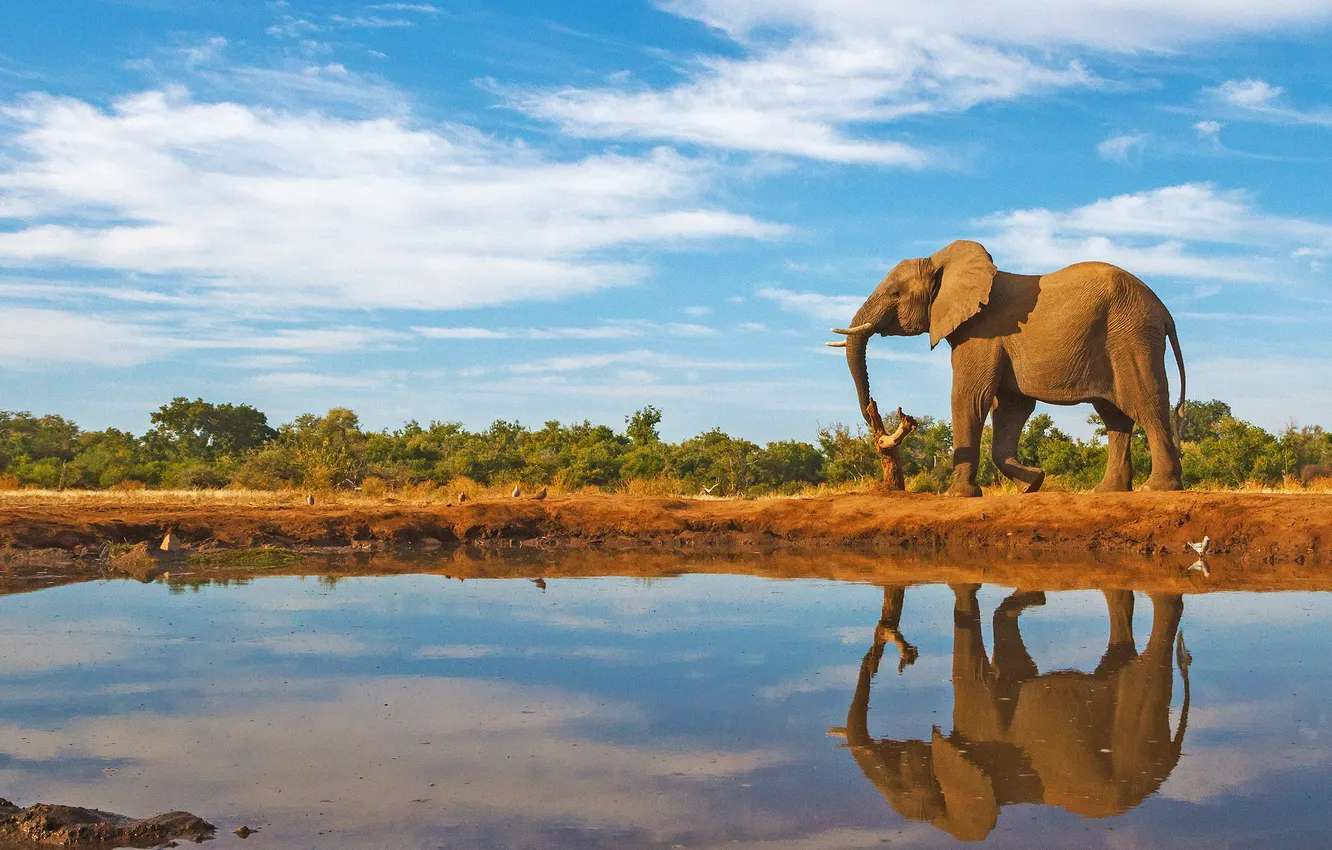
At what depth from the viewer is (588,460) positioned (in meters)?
33.8

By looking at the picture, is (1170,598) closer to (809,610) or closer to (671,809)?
(809,610)

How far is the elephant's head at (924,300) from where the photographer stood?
17750 millimetres

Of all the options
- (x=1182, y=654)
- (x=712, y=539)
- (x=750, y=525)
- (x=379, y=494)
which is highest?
(x=379, y=494)

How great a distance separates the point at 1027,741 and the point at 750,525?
1201cm

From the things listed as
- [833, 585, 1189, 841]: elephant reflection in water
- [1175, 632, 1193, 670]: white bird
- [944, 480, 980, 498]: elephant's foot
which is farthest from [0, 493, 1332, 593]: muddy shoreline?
[833, 585, 1189, 841]: elephant reflection in water

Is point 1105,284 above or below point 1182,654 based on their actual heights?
above

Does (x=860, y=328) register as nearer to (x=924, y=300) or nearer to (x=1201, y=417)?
(x=924, y=300)

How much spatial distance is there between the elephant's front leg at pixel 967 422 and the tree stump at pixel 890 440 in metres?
1.07

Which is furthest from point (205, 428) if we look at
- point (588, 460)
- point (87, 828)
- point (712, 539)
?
point (87, 828)

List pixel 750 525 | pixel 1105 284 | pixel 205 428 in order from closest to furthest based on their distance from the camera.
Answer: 1. pixel 1105 284
2. pixel 750 525
3. pixel 205 428

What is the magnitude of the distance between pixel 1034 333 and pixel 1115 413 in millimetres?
1893

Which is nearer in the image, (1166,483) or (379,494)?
(1166,483)

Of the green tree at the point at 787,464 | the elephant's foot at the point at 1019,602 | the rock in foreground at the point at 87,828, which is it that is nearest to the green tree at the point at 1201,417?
the green tree at the point at 787,464

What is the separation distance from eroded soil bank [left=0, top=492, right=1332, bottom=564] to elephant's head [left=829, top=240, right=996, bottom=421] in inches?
95.5
